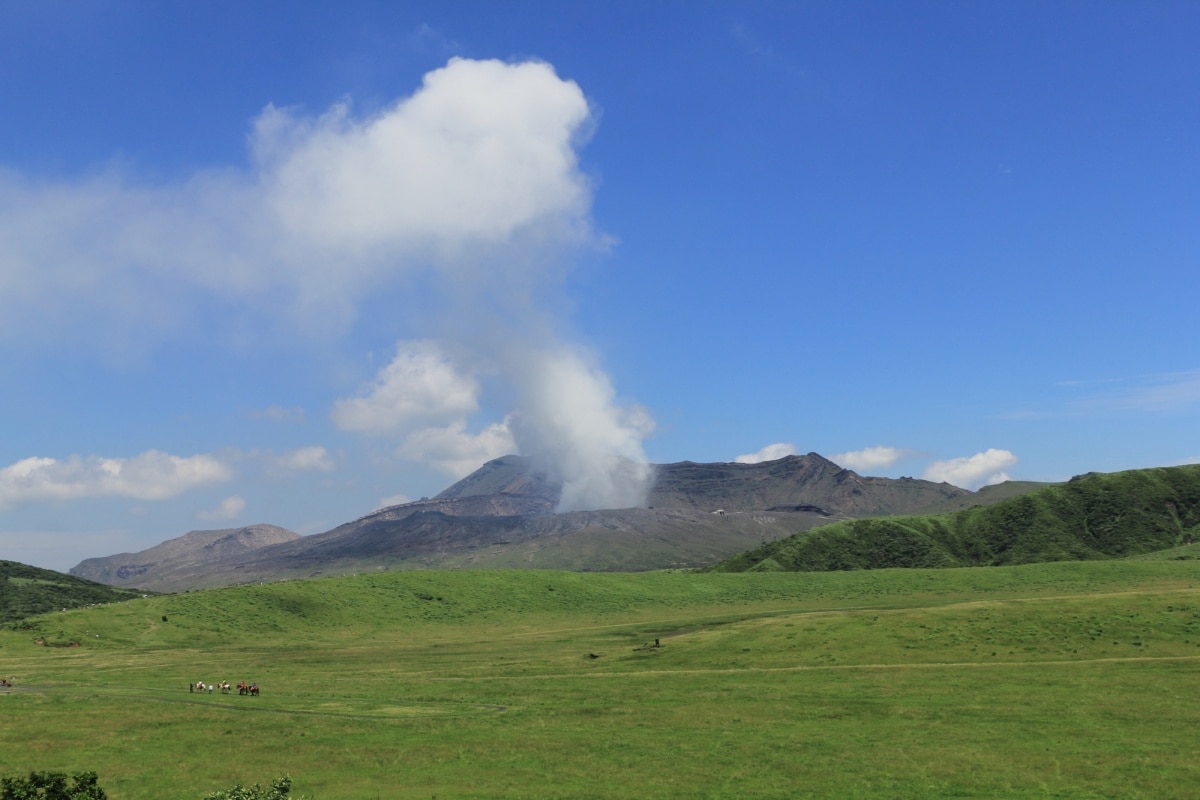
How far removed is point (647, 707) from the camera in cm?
6856

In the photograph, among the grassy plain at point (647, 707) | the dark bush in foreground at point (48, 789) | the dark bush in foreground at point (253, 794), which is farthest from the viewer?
the grassy plain at point (647, 707)

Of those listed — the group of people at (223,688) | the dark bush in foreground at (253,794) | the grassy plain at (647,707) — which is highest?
the dark bush in foreground at (253,794)

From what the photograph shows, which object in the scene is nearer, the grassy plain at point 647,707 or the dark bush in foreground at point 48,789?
the dark bush in foreground at point 48,789

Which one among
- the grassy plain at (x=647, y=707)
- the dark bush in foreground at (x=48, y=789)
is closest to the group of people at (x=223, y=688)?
the grassy plain at (x=647, y=707)

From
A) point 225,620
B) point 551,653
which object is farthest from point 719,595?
point 225,620

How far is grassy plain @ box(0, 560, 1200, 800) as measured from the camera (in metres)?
47.6

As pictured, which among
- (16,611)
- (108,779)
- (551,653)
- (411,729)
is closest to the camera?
(108,779)

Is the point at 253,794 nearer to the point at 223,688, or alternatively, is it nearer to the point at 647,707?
the point at 647,707

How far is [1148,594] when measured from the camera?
102938 millimetres

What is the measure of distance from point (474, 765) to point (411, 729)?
39.4ft

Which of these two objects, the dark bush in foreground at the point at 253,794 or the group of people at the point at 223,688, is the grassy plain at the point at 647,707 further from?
the dark bush in foreground at the point at 253,794

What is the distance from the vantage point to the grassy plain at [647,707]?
47.6 m

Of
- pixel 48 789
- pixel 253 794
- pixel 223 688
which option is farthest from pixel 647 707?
pixel 48 789

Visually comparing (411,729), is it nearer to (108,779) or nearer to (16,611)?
(108,779)
